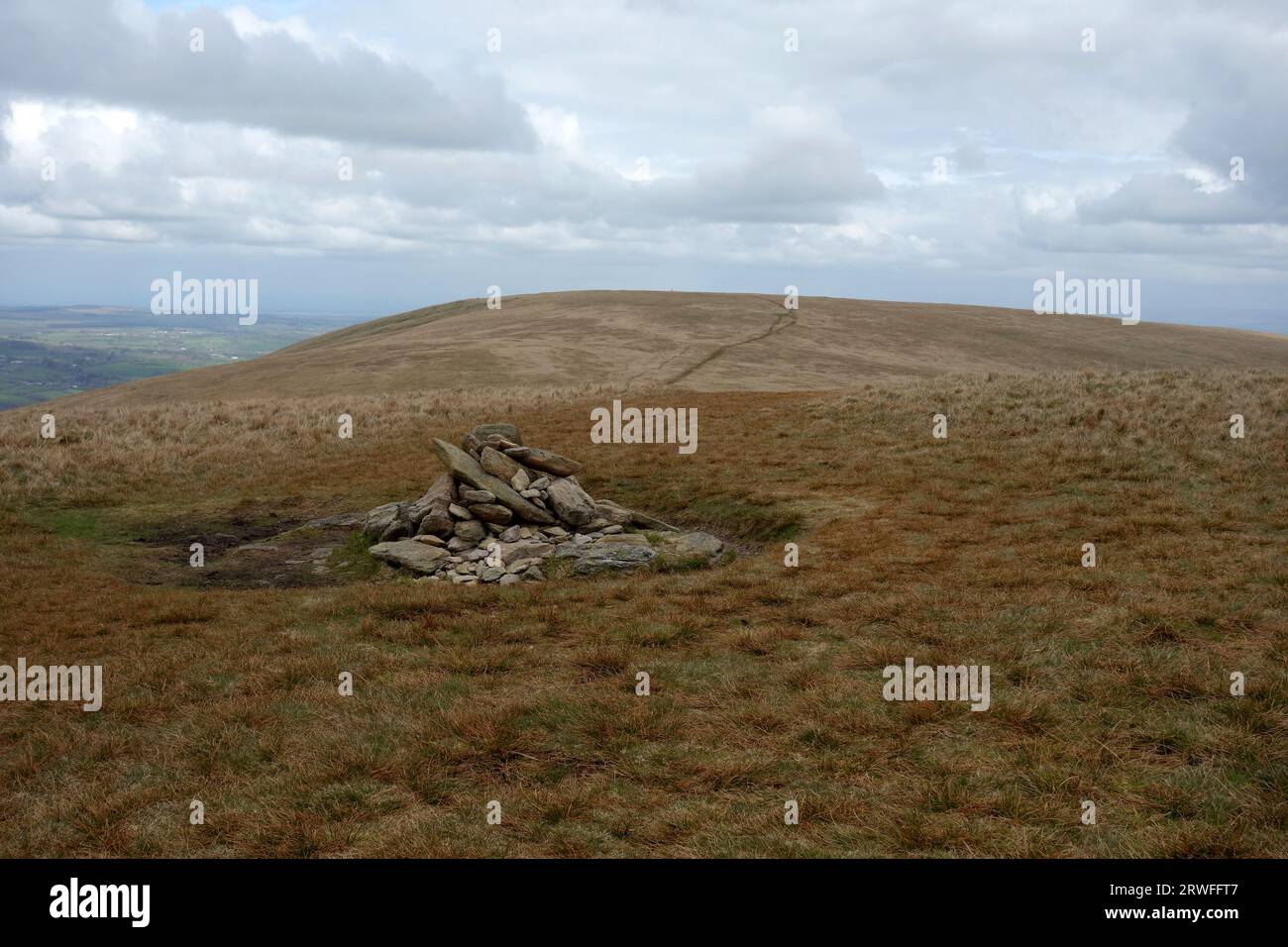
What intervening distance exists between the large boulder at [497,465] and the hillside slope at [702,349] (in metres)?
26.5

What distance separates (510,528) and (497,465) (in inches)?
96.7

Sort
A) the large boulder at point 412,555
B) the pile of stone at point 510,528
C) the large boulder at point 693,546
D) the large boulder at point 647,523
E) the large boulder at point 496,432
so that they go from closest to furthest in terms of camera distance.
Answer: the pile of stone at point 510,528
the large boulder at point 412,555
the large boulder at point 693,546
the large boulder at point 647,523
the large boulder at point 496,432

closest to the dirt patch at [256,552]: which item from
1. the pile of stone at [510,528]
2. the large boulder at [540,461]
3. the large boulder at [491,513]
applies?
the pile of stone at [510,528]

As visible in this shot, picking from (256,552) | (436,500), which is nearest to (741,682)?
(436,500)

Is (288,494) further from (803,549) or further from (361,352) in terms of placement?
(361,352)

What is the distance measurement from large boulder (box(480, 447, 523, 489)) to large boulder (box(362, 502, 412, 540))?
81.7 inches

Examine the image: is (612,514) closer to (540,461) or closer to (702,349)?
(540,461)

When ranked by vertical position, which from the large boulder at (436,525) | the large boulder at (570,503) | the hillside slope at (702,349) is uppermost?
the hillside slope at (702,349)

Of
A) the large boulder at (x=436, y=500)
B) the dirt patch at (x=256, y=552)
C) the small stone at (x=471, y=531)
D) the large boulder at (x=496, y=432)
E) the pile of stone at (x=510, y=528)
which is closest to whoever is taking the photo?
the pile of stone at (x=510, y=528)

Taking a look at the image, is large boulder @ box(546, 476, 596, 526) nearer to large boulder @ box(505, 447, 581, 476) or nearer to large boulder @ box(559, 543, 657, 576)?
large boulder @ box(505, 447, 581, 476)

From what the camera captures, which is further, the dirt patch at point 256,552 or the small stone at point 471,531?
the small stone at point 471,531

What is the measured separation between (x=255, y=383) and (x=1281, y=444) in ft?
225

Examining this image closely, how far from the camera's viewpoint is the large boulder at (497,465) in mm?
20156

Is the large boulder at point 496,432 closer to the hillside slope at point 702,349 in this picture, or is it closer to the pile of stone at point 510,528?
the pile of stone at point 510,528
